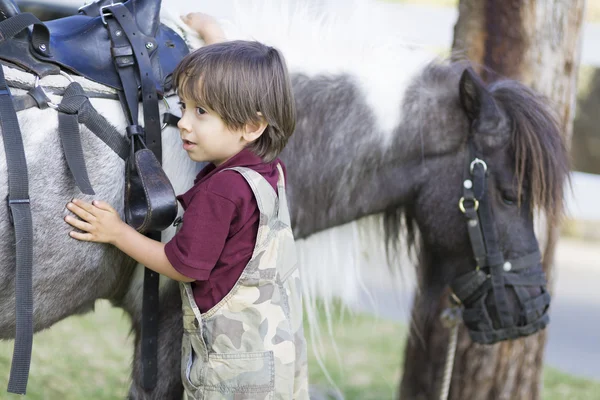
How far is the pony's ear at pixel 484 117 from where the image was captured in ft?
7.74

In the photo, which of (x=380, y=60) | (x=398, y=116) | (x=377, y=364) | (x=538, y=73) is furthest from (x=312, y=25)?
(x=377, y=364)

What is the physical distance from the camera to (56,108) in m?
1.75

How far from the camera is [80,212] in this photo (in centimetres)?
175

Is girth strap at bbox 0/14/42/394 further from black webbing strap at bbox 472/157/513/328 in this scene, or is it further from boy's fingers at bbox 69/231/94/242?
black webbing strap at bbox 472/157/513/328

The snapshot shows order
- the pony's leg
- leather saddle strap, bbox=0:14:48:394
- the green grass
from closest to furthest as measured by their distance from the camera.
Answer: leather saddle strap, bbox=0:14:48:394, the pony's leg, the green grass

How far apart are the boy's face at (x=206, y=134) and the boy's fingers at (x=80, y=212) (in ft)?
0.99

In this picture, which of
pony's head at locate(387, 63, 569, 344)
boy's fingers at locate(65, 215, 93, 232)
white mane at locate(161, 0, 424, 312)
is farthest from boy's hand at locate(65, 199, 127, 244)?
pony's head at locate(387, 63, 569, 344)

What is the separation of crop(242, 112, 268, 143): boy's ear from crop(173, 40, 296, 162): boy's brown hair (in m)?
0.01

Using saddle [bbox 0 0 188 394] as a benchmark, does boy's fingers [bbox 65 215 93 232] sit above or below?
below

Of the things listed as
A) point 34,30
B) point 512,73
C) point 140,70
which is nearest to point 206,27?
point 140,70

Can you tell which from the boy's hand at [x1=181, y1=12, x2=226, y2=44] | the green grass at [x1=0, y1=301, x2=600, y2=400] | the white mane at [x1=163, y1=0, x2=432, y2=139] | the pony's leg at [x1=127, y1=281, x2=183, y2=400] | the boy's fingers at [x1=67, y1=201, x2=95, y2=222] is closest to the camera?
the boy's fingers at [x1=67, y1=201, x2=95, y2=222]

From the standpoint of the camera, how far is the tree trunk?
318 centimetres

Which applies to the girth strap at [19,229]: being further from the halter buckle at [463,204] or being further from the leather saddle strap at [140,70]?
the halter buckle at [463,204]

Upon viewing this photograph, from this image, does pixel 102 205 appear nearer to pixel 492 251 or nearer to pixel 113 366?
pixel 492 251
